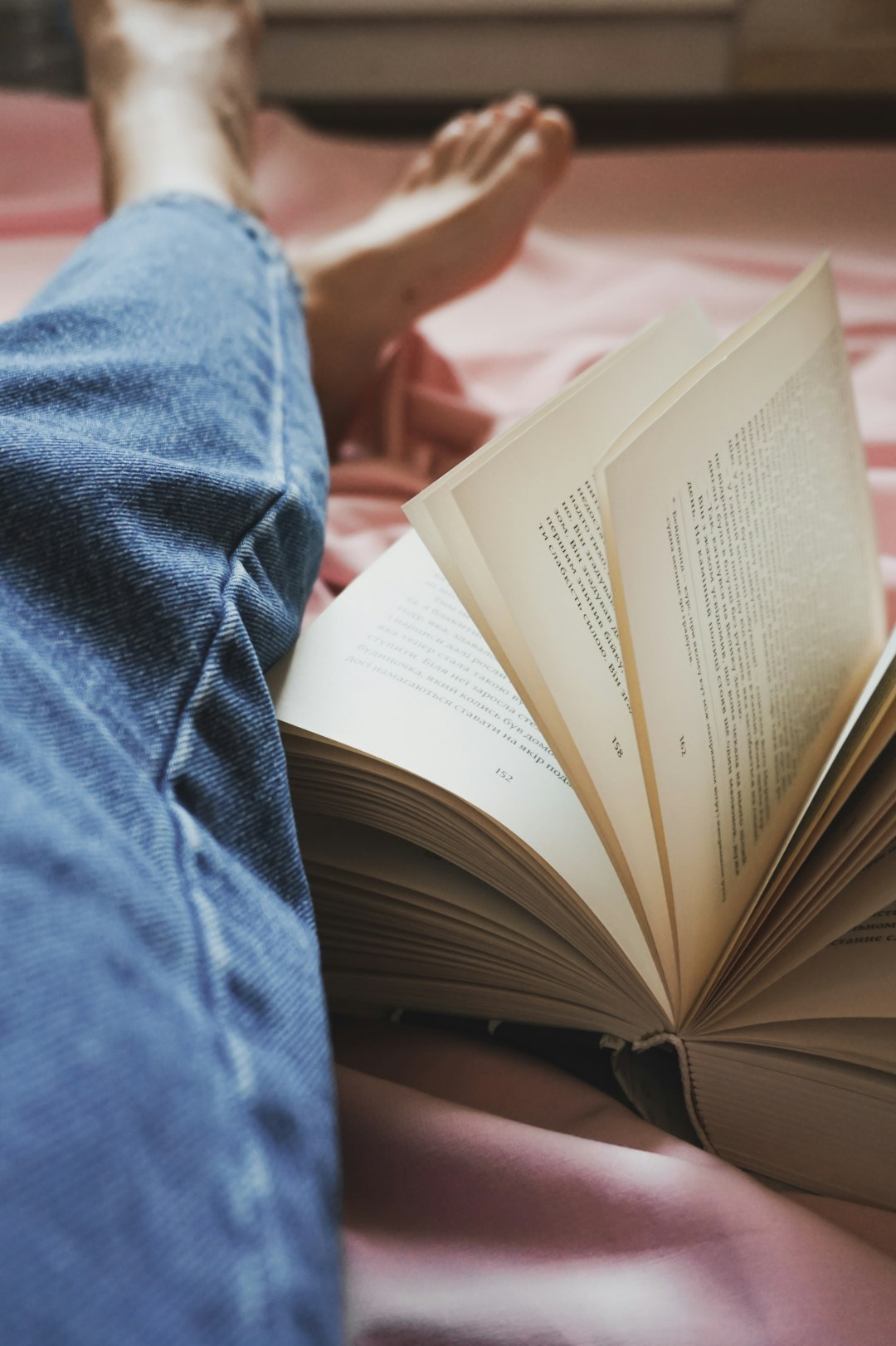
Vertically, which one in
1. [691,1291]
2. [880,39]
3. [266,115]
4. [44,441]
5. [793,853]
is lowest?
[691,1291]

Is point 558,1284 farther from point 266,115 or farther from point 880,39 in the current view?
point 880,39

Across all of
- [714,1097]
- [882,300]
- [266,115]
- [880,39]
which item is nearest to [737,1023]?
[714,1097]

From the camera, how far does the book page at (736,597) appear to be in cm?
32

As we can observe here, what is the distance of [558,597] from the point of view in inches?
13.6

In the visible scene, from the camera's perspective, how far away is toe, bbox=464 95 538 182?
1.07m

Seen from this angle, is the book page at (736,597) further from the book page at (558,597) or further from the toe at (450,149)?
the toe at (450,149)

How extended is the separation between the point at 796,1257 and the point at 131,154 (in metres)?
0.88

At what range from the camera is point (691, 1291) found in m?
0.31

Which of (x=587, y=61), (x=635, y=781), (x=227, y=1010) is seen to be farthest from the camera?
(x=587, y=61)

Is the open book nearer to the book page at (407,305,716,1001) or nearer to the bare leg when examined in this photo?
the book page at (407,305,716,1001)

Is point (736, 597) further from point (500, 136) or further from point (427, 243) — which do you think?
point (500, 136)

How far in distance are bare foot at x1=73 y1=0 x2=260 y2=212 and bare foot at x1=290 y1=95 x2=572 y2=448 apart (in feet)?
0.32

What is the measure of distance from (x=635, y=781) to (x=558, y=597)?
66mm

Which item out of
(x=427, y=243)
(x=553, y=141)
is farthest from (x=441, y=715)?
(x=553, y=141)
